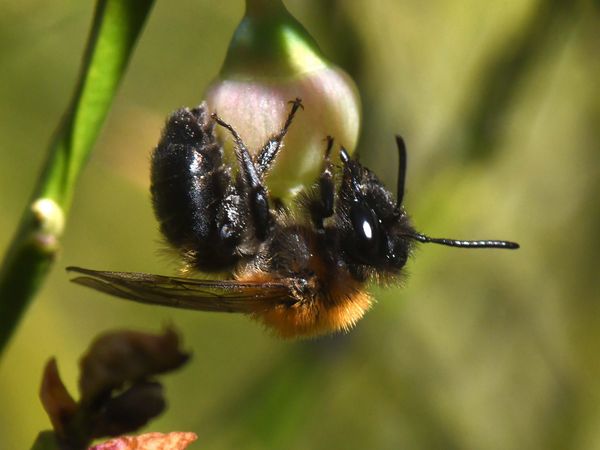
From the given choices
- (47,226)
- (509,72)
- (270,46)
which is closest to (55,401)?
(47,226)

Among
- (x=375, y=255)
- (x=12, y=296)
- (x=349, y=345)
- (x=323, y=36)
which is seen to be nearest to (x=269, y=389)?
(x=349, y=345)

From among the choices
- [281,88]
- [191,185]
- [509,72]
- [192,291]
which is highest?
[509,72]

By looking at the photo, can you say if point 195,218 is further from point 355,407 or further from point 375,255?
point 355,407

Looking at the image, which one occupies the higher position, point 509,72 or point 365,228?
point 509,72

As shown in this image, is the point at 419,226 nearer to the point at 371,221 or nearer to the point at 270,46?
the point at 371,221

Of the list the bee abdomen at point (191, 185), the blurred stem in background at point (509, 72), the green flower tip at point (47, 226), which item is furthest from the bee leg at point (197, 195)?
the blurred stem in background at point (509, 72)

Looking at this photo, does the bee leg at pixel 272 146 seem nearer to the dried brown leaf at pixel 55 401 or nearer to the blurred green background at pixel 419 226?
the dried brown leaf at pixel 55 401

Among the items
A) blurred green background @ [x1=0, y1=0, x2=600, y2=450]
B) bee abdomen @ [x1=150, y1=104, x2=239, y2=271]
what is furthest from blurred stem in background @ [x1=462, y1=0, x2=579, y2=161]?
bee abdomen @ [x1=150, y1=104, x2=239, y2=271]
